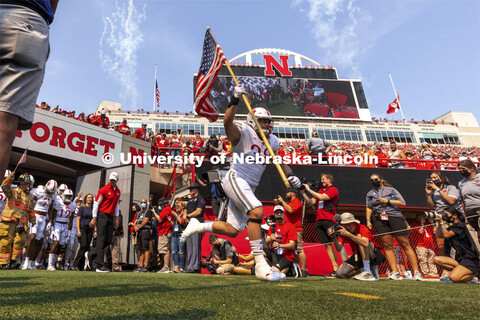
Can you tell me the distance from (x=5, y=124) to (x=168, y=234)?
857 cm

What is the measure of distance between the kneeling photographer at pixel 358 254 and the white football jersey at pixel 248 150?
2586 mm

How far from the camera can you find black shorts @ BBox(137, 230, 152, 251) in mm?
9539

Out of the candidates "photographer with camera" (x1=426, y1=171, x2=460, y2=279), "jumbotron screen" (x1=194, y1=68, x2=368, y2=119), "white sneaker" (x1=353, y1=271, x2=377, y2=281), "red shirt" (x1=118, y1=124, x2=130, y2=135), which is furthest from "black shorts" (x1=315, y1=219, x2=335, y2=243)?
"jumbotron screen" (x1=194, y1=68, x2=368, y2=119)

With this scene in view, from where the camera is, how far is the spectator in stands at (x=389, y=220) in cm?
689

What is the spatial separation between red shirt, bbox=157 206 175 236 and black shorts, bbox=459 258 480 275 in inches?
283

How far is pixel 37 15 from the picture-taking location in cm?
200

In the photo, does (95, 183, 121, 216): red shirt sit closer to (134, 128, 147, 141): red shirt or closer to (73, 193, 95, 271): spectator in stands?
(73, 193, 95, 271): spectator in stands

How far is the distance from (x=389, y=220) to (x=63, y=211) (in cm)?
846

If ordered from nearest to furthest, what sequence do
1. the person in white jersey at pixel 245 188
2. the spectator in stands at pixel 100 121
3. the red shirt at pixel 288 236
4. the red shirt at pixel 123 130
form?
the person in white jersey at pixel 245 188, the red shirt at pixel 288 236, the spectator in stands at pixel 100 121, the red shirt at pixel 123 130

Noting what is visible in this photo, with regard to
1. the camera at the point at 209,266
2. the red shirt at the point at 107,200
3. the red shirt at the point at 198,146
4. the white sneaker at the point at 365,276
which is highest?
the red shirt at the point at 198,146

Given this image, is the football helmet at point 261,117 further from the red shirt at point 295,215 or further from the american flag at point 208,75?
the red shirt at point 295,215

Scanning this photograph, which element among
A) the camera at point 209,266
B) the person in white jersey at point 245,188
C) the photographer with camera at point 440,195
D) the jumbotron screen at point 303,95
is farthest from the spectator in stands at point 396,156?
the jumbotron screen at point 303,95

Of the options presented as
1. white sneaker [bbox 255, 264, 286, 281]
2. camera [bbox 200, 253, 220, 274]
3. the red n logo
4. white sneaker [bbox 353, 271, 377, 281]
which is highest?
the red n logo

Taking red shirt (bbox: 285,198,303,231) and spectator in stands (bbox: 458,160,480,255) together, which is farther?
red shirt (bbox: 285,198,303,231)
